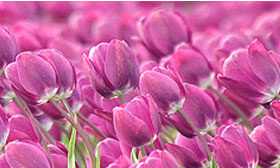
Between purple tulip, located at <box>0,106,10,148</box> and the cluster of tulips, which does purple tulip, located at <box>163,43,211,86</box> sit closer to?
the cluster of tulips

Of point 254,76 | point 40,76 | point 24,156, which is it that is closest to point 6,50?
point 40,76

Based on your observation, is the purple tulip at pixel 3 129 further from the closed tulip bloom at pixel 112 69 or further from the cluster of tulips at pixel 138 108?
the closed tulip bloom at pixel 112 69

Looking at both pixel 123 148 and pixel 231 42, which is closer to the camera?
pixel 123 148

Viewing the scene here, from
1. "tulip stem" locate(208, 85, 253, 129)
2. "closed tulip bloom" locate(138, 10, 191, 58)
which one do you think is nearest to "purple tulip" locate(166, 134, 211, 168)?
"tulip stem" locate(208, 85, 253, 129)

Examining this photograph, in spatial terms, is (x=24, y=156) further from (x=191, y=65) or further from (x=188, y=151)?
(x=191, y=65)

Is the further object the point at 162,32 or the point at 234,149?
the point at 162,32

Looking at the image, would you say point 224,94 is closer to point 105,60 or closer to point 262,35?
point 105,60

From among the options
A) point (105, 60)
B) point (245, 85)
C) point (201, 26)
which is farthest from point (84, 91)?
point (201, 26)
